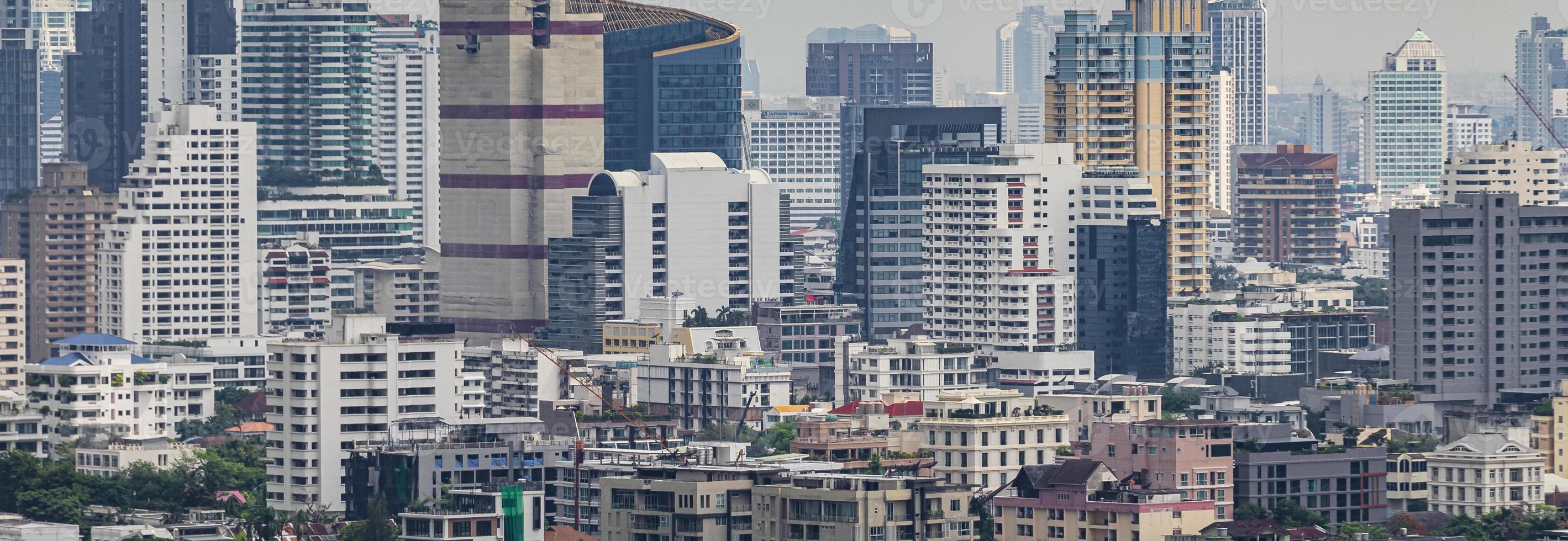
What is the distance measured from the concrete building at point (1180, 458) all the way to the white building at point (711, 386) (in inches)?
1119

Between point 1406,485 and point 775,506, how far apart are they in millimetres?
24910

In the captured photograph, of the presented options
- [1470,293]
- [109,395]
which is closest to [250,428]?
[109,395]

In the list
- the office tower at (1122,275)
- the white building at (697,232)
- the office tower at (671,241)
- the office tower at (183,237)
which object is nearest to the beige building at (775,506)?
the office tower at (671,241)

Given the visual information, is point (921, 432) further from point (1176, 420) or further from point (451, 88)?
point (451, 88)

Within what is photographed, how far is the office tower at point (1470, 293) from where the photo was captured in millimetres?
159375

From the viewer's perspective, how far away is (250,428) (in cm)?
15562

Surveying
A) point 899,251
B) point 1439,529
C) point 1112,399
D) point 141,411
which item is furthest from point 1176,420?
point 899,251

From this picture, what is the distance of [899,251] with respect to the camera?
190 m

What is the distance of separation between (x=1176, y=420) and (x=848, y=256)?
67313 mm

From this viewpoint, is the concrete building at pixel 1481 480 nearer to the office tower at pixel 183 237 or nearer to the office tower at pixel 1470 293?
the office tower at pixel 1470 293

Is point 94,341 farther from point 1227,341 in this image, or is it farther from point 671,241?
point 1227,341

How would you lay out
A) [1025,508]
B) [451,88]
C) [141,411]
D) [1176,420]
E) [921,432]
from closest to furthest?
[1025,508]
[1176,420]
[921,432]
[141,411]
[451,88]

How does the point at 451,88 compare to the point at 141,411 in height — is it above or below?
above

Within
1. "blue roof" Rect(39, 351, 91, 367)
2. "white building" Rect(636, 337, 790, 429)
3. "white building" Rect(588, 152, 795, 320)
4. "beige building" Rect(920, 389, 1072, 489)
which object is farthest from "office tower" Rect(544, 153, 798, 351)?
"beige building" Rect(920, 389, 1072, 489)
